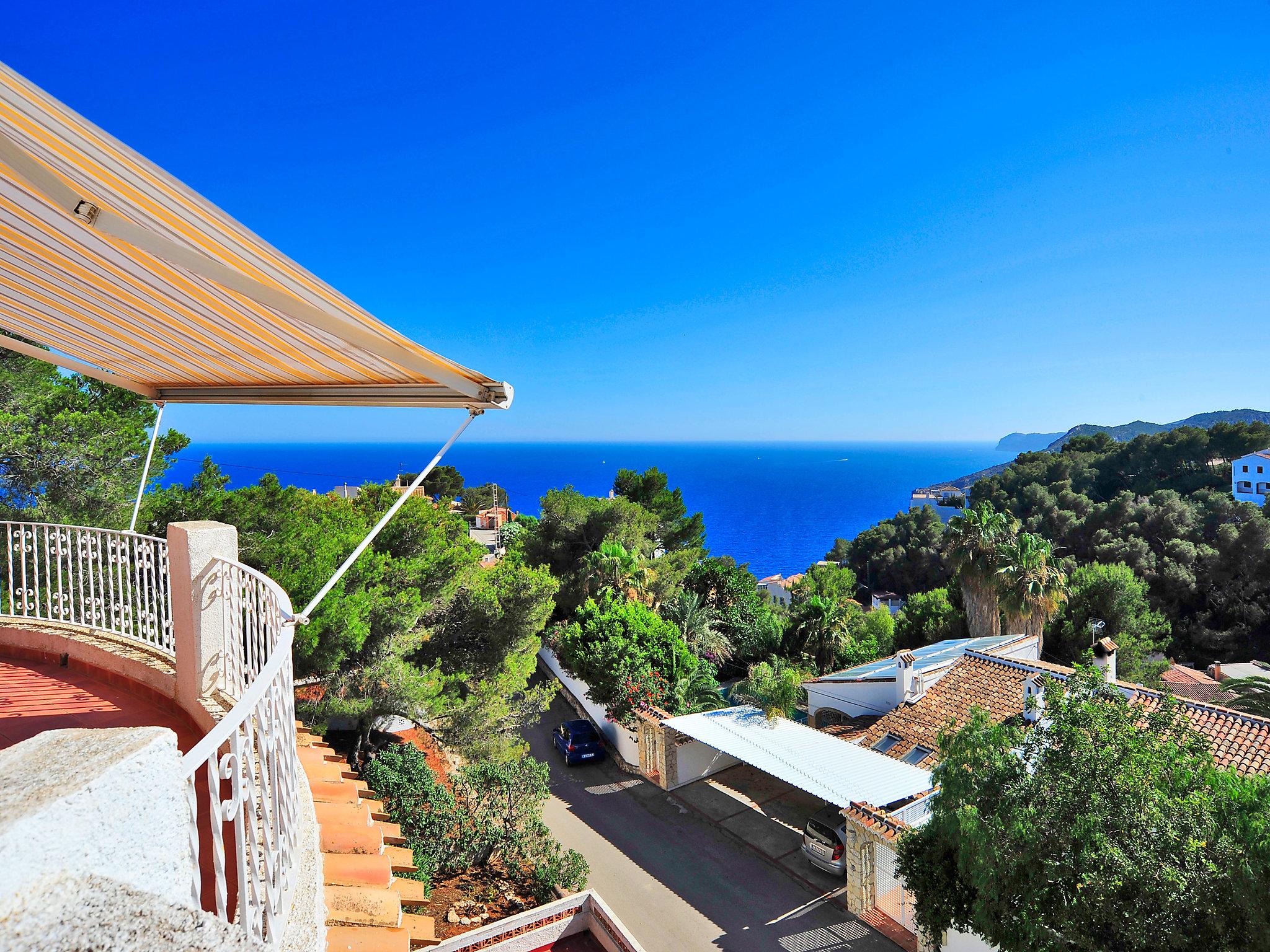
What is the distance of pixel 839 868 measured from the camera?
11.4m

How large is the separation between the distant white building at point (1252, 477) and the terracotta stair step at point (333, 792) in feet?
174

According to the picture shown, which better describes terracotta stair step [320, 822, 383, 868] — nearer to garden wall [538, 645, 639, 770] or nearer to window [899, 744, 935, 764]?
window [899, 744, 935, 764]

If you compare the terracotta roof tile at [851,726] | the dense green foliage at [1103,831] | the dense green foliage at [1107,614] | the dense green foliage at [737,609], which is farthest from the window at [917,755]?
the dense green foliage at [1107,614]

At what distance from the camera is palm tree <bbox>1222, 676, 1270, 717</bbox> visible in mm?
16047

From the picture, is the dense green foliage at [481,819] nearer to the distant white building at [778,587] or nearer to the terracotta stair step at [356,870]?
the terracotta stair step at [356,870]

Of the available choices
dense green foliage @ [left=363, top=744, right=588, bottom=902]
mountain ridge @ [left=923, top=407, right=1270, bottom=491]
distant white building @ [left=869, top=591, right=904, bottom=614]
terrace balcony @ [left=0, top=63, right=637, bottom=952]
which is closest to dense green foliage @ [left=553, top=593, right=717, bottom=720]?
dense green foliage @ [left=363, top=744, right=588, bottom=902]

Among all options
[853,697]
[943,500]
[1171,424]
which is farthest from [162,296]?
[1171,424]

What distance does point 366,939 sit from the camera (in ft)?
9.34

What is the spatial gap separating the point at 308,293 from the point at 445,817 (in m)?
9.17

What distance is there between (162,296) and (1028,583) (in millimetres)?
24549

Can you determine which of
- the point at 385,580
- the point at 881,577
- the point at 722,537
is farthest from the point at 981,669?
the point at 722,537

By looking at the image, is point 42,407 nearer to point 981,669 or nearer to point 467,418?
point 467,418

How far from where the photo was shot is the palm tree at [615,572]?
21.2 meters

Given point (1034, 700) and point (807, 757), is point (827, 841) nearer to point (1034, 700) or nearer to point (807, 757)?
point (807, 757)
